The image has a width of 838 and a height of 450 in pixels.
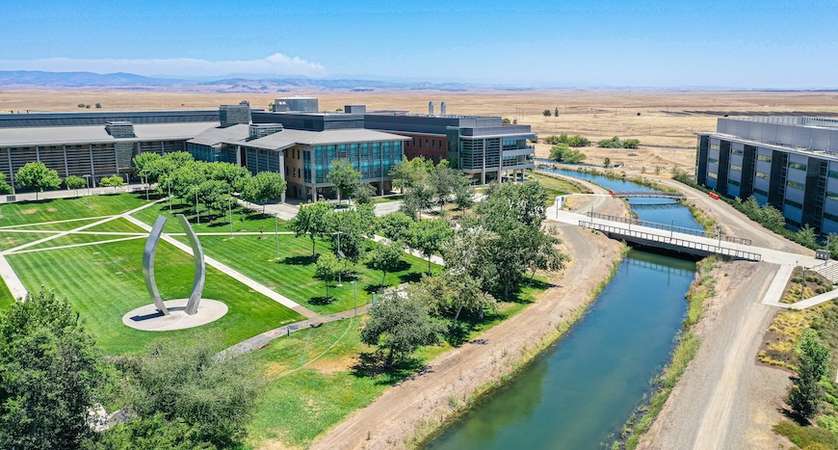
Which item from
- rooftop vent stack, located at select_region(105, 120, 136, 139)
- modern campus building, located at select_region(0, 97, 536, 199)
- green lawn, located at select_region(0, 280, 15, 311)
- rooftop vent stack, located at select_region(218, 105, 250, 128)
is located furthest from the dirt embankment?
rooftop vent stack, located at select_region(105, 120, 136, 139)

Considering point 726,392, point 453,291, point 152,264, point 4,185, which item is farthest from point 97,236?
point 726,392

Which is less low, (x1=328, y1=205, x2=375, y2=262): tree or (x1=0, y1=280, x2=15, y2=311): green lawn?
(x1=328, y1=205, x2=375, y2=262): tree

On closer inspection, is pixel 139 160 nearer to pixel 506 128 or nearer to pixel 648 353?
pixel 506 128

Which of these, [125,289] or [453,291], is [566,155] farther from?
[125,289]

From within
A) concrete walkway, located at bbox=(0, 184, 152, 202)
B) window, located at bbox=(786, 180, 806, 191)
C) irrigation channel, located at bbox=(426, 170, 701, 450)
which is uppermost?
window, located at bbox=(786, 180, 806, 191)

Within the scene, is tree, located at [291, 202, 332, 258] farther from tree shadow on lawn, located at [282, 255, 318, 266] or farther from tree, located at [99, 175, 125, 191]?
tree, located at [99, 175, 125, 191]

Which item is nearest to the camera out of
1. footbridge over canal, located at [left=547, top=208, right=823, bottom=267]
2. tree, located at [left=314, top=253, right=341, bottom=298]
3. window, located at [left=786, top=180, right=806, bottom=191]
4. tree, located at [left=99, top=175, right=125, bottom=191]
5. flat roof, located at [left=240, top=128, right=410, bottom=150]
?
tree, located at [left=314, top=253, right=341, bottom=298]

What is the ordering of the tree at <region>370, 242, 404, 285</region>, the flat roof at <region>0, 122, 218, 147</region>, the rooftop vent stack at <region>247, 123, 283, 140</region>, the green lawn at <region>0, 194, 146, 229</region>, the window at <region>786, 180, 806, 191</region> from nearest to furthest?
1. the tree at <region>370, 242, 404, 285</region>
2. the window at <region>786, 180, 806, 191</region>
3. the green lawn at <region>0, 194, 146, 229</region>
4. the flat roof at <region>0, 122, 218, 147</region>
5. the rooftop vent stack at <region>247, 123, 283, 140</region>
